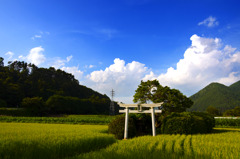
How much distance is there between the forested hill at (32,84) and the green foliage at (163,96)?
52.0 m

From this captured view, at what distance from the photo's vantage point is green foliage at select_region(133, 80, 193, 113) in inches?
743

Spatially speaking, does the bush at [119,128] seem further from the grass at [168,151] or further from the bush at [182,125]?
the grass at [168,151]

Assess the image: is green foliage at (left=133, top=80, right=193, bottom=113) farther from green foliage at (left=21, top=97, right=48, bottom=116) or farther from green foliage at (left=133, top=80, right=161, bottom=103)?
green foliage at (left=21, top=97, right=48, bottom=116)

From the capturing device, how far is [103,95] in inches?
3792

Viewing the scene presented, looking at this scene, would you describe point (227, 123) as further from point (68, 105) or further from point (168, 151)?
point (68, 105)

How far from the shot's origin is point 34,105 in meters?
47.9

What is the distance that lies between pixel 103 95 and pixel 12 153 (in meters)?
91.0

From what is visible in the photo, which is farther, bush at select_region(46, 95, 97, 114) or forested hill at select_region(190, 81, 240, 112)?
forested hill at select_region(190, 81, 240, 112)

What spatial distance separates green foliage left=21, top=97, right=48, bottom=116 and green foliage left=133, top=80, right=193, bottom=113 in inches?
1499

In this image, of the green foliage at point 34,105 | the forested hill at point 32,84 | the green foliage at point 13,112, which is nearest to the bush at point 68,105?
the green foliage at point 34,105

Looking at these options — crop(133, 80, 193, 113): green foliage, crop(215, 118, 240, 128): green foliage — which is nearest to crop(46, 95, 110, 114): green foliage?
crop(133, 80, 193, 113): green foliage

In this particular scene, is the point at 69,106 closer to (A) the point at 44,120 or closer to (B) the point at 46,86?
(B) the point at 46,86

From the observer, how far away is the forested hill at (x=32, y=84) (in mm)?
56625

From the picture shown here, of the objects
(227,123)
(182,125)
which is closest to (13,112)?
(182,125)
